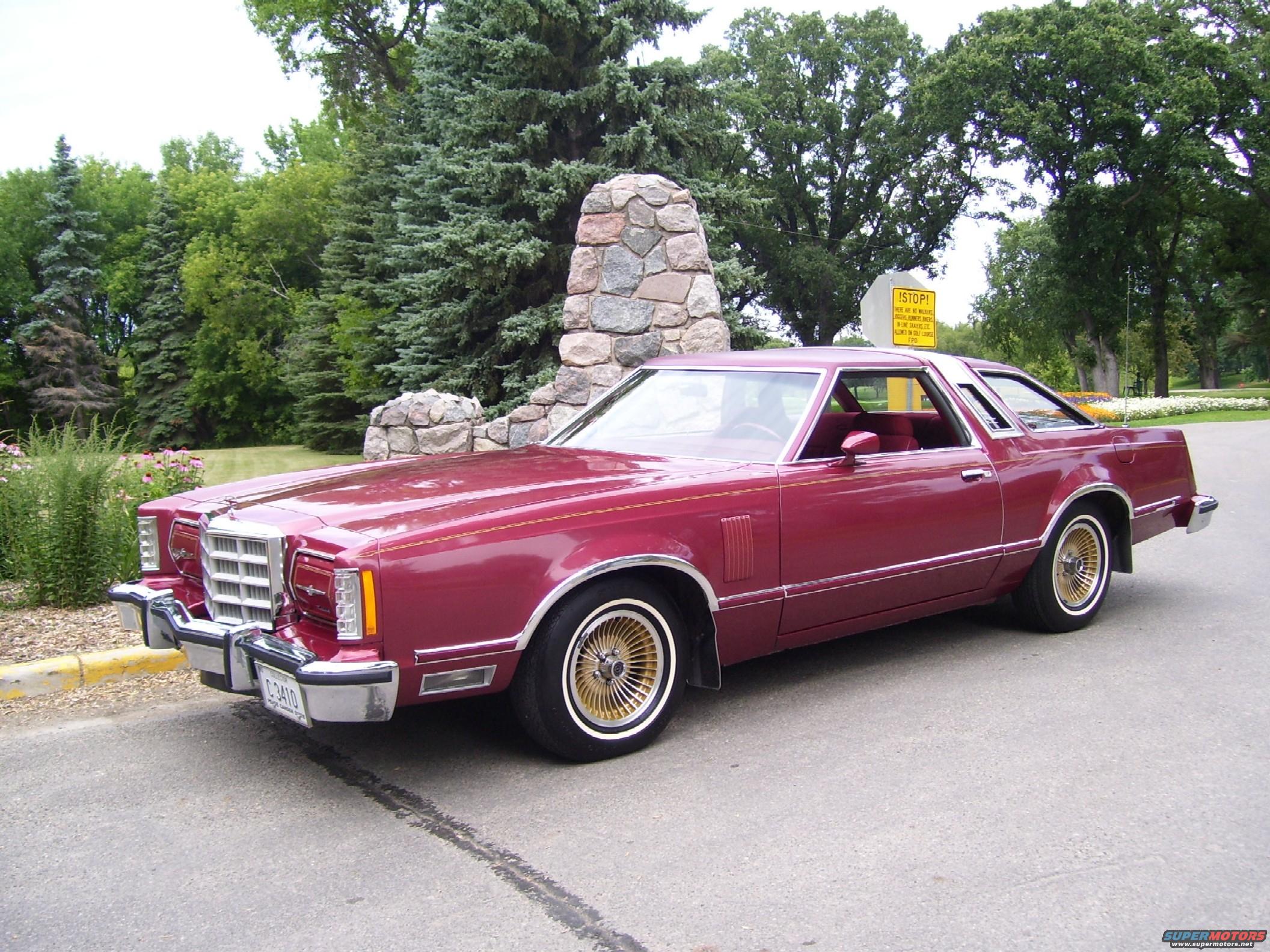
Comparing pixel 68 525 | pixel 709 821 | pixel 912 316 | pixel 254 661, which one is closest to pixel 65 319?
pixel 912 316

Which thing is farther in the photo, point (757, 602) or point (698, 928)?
point (757, 602)

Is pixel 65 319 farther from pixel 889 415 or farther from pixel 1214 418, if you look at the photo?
pixel 889 415

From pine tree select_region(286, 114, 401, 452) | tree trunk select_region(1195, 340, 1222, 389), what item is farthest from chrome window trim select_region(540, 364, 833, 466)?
tree trunk select_region(1195, 340, 1222, 389)

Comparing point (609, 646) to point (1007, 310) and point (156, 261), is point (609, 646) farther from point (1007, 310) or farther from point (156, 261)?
point (1007, 310)

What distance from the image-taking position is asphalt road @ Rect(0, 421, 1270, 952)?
2.93 meters

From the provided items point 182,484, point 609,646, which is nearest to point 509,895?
point 609,646

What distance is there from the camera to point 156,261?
46.3 m

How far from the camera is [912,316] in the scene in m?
13.3

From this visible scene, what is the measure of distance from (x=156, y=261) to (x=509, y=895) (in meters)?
48.8

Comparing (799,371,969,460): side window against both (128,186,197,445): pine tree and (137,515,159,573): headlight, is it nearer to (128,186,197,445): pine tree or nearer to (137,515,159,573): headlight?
(137,515,159,573): headlight

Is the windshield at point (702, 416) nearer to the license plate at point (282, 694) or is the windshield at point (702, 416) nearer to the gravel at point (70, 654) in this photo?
the license plate at point (282, 694)

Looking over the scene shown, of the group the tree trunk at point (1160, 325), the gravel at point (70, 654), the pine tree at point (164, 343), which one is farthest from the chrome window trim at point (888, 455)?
the pine tree at point (164, 343)

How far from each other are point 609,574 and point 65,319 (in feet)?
151

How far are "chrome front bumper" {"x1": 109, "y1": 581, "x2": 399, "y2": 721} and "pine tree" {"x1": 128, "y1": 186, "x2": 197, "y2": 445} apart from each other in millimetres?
43287
